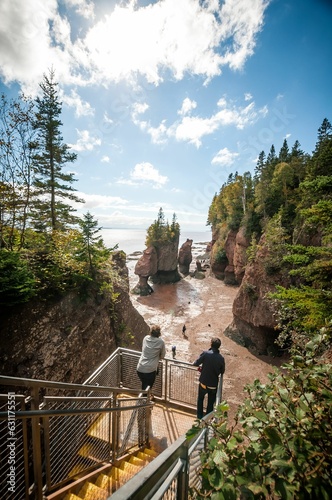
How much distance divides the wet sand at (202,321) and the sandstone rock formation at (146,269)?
183 cm

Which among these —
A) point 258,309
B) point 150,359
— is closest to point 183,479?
point 150,359

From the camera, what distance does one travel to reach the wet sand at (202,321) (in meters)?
14.3

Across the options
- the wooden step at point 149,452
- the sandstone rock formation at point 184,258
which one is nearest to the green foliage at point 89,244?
the wooden step at point 149,452

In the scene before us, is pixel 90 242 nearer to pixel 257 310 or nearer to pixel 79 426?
pixel 79 426

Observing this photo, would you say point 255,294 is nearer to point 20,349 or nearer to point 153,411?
point 153,411

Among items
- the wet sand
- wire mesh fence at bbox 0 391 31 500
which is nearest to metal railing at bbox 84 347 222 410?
wire mesh fence at bbox 0 391 31 500

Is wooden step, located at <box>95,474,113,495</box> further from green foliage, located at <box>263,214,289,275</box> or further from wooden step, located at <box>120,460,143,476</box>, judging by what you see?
green foliage, located at <box>263,214,289,275</box>

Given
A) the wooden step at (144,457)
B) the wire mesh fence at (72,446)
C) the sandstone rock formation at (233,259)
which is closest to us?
the wire mesh fence at (72,446)

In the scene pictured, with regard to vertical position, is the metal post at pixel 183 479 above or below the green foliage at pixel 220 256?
above

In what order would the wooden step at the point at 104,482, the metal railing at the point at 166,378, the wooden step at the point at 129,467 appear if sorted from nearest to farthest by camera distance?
the wooden step at the point at 104,482, the wooden step at the point at 129,467, the metal railing at the point at 166,378

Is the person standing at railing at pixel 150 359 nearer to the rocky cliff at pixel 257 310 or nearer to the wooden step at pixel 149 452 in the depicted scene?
the wooden step at pixel 149 452

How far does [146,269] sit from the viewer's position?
129 feet

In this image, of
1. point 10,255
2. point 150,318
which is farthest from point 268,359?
point 10,255

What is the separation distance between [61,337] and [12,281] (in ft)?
6.98
